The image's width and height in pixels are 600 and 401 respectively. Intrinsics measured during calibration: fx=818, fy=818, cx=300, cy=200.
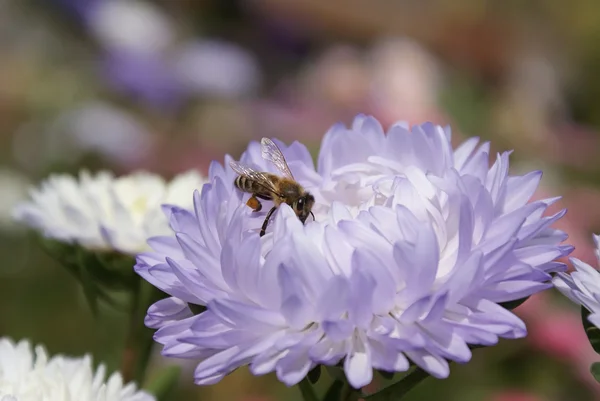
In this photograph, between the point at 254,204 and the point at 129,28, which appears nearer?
the point at 254,204

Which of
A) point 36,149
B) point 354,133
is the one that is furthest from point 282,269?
point 36,149

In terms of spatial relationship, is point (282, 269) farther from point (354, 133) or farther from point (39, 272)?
point (39, 272)

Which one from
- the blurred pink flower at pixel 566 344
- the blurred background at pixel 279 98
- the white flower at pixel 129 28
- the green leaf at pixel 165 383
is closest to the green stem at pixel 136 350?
the green leaf at pixel 165 383

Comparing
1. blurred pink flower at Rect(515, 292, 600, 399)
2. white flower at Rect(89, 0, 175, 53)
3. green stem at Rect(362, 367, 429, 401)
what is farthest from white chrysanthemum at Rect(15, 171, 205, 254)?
white flower at Rect(89, 0, 175, 53)

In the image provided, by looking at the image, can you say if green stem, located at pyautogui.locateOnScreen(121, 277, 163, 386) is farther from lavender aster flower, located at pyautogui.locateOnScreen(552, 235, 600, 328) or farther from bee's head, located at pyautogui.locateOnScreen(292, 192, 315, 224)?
lavender aster flower, located at pyautogui.locateOnScreen(552, 235, 600, 328)

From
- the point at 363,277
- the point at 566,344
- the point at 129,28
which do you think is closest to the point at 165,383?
the point at 363,277

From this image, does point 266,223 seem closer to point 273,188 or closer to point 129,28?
point 273,188

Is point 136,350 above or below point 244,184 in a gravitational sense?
below

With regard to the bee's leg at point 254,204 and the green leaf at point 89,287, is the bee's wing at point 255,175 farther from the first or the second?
the green leaf at point 89,287
